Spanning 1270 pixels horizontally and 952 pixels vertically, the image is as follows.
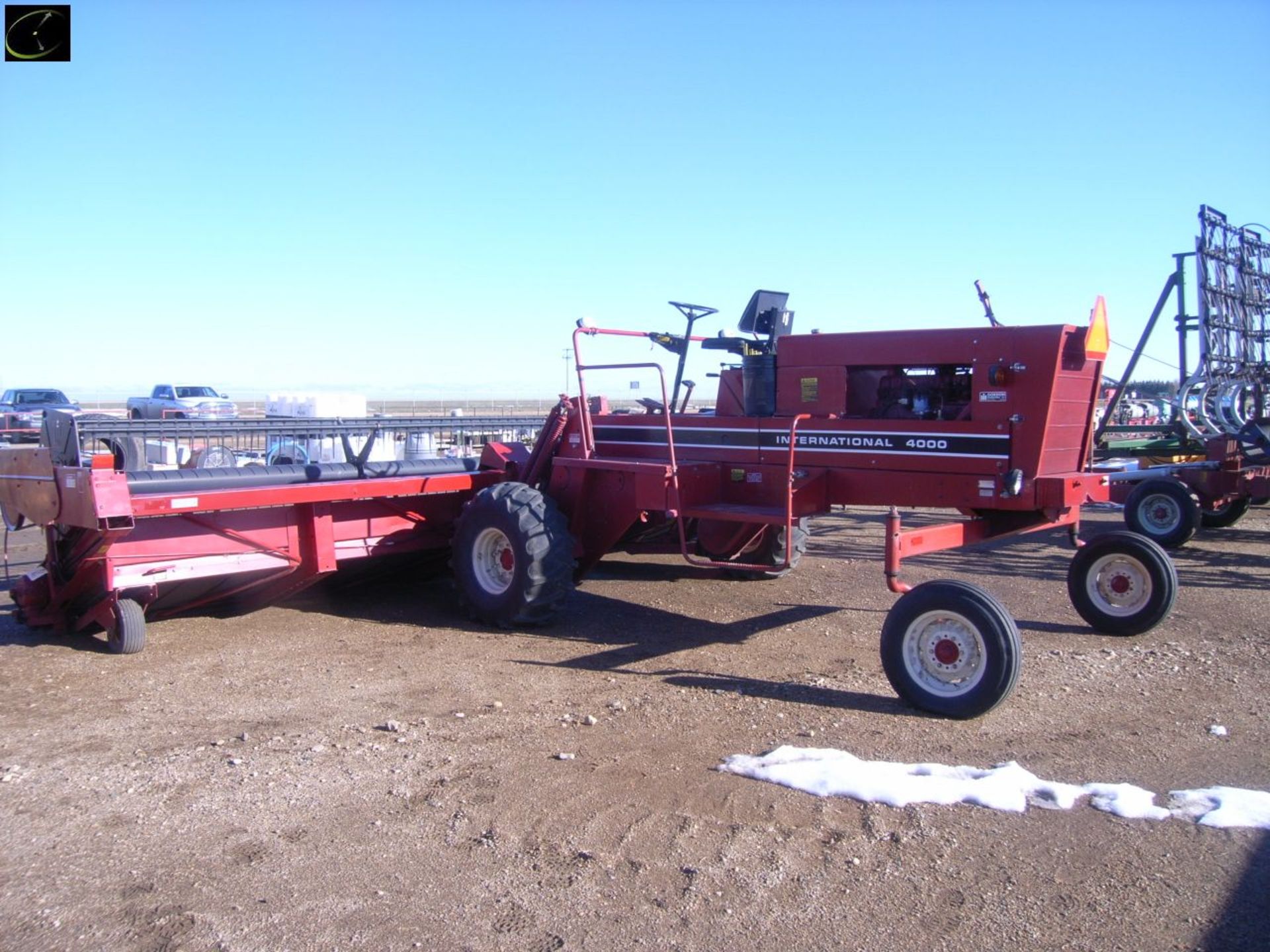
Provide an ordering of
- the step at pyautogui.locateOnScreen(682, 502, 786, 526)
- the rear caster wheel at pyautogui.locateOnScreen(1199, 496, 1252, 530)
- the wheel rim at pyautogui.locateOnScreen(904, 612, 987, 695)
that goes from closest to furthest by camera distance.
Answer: the wheel rim at pyautogui.locateOnScreen(904, 612, 987, 695) < the step at pyautogui.locateOnScreen(682, 502, 786, 526) < the rear caster wheel at pyautogui.locateOnScreen(1199, 496, 1252, 530)

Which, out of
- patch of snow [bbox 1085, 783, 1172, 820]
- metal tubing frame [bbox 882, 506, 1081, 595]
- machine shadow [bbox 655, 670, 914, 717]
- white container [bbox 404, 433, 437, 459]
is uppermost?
white container [bbox 404, 433, 437, 459]

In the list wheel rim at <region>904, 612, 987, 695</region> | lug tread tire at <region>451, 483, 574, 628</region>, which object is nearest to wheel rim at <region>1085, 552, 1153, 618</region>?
wheel rim at <region>904, 612, 987, 695</region>

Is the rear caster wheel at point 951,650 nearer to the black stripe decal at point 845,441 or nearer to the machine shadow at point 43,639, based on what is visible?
the black stripe decal at point 845,441

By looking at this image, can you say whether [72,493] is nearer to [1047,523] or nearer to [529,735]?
[529,735]

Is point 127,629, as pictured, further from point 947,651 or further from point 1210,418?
point 1210,418

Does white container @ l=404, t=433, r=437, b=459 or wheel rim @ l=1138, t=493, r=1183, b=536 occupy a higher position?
white container @ l=404, t=433, r=437, b=459

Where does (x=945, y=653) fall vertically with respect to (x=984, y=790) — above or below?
above

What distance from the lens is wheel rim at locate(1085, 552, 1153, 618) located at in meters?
7.12

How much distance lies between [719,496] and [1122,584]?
2813 mm

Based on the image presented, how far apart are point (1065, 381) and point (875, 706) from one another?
2.23m

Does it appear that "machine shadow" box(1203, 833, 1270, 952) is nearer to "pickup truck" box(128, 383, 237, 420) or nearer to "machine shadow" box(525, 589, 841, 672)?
"machine shadow" box(525, 589, 841, 672)

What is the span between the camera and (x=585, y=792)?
440 centimetres

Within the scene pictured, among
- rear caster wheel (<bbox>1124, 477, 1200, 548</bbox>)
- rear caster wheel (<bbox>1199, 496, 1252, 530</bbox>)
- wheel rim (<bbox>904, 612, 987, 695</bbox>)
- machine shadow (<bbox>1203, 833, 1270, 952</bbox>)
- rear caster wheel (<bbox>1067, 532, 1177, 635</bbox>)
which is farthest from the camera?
rear caster wheel (<bbox>1199, 496, 1252, 530</bbox>)

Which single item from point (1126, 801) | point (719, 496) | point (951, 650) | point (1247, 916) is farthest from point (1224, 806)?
point (719, 496)
